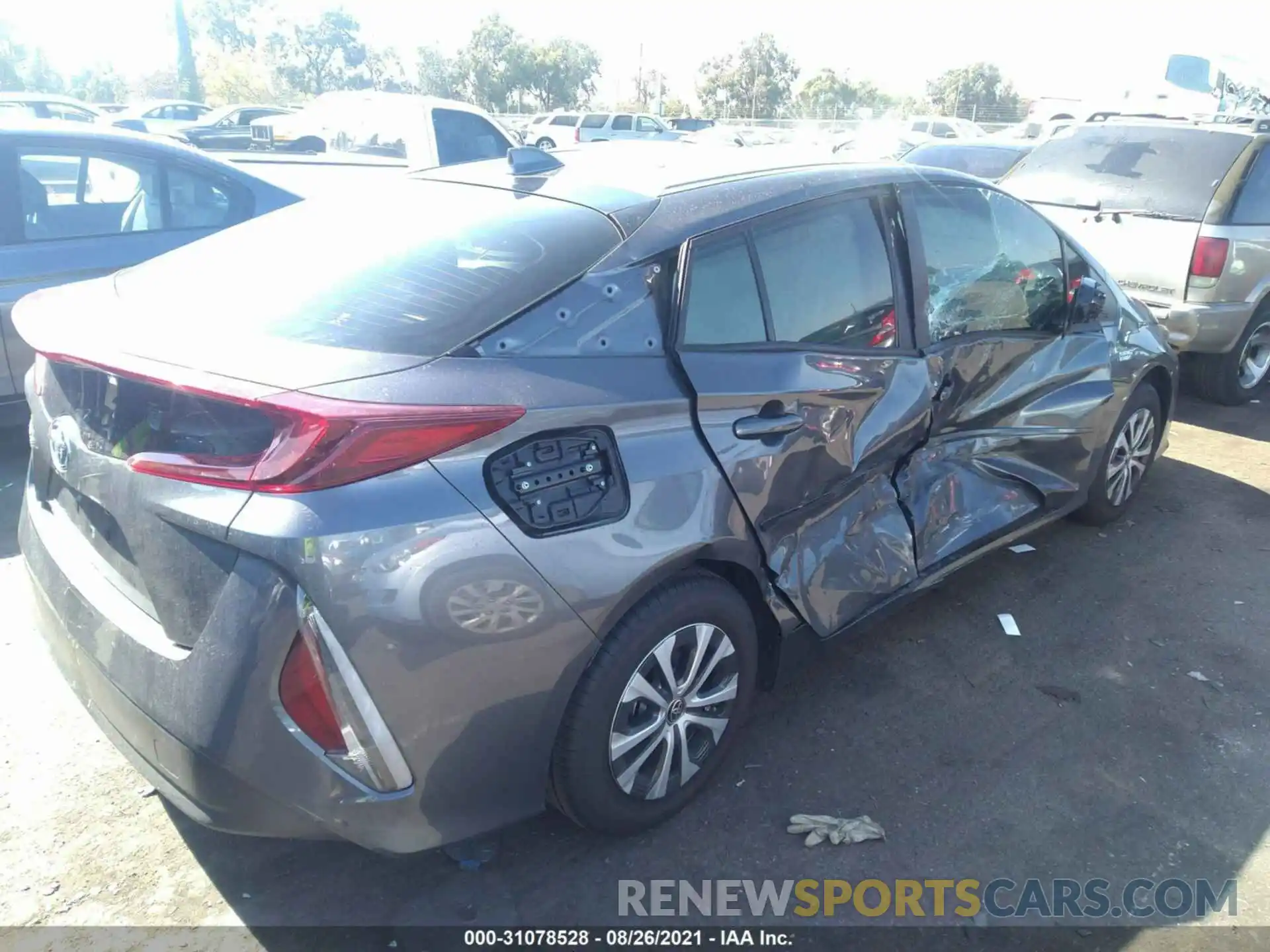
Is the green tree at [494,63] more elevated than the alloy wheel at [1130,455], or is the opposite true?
the green tree at [494,63]

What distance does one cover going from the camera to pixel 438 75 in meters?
64.9

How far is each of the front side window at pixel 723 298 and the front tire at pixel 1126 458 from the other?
2.36 metres

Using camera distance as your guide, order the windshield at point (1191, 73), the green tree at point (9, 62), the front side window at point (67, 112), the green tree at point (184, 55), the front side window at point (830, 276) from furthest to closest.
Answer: the green tree at point (9, 62) → the green tree at point (184, 55) → the front side window at point (67, 112) → the windshield at point (1191, 73) → the front side window at point (830, 276)

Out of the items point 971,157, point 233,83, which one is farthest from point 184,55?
point 971,157

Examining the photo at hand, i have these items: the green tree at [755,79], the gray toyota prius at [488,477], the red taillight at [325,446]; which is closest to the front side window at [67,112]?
the gray toyota prius at [488,477]

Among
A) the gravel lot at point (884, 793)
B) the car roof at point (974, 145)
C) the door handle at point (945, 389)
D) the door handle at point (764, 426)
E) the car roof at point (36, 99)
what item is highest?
the car roof at point (36, 99)

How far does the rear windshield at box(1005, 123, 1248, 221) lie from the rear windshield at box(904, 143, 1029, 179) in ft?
20.3

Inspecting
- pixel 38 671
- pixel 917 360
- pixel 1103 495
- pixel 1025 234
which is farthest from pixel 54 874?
pixel 1103 495

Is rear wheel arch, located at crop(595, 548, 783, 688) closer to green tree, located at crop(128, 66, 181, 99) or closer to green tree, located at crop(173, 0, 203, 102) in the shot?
green tree, located at crop(173, 0, 203, 102)

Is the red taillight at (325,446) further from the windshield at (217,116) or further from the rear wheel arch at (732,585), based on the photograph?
the windshield at (217,116)

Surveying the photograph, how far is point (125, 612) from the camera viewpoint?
7.55 ft

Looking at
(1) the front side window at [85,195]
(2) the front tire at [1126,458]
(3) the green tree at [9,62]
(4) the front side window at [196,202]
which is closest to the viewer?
(2) the front tire at [1126,458]

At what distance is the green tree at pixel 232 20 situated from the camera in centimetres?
7169

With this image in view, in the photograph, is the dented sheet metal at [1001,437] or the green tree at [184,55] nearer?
the dented sheet metal at [1001,437]
